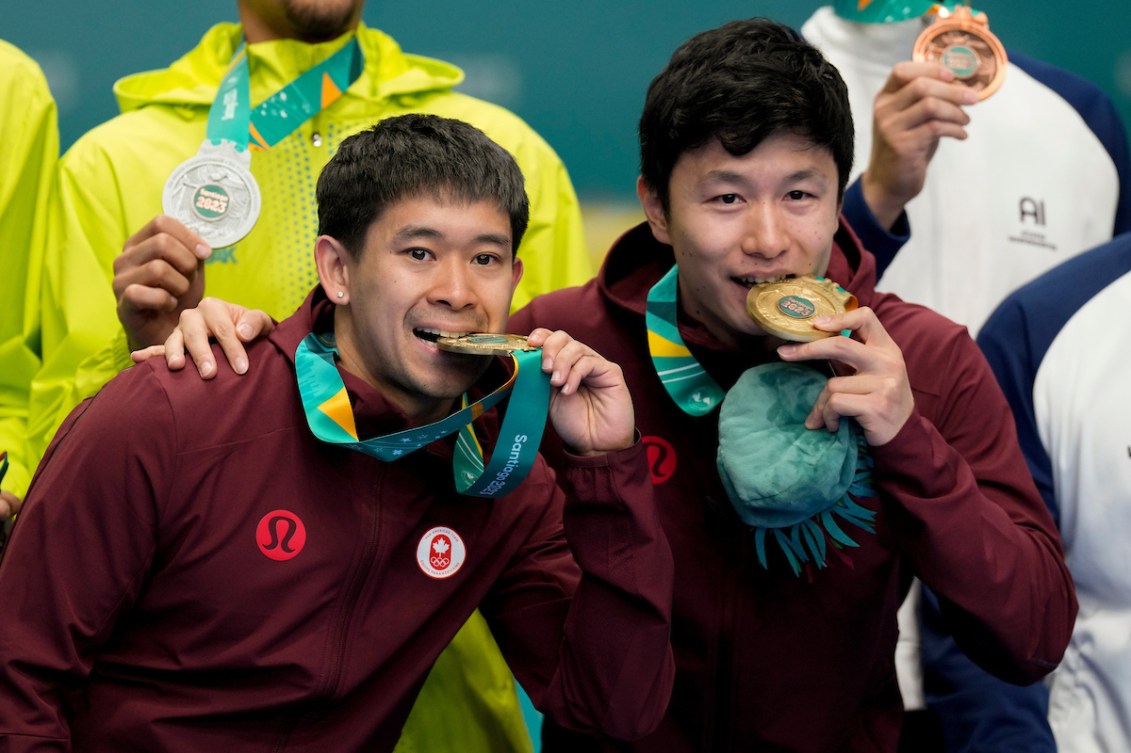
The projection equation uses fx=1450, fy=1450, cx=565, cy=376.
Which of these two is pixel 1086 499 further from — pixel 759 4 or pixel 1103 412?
pixel 759 4

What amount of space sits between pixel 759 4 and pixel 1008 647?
227 centimetres

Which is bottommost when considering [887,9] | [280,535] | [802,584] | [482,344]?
[802,584]

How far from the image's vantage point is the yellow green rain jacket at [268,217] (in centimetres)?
247

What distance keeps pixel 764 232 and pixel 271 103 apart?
3.67ft

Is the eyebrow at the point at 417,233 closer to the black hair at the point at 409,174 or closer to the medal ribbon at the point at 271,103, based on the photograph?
the black hair at the point at 409,174

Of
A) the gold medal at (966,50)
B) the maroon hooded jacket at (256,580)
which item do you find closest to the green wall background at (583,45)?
the gold medal at (966,50)

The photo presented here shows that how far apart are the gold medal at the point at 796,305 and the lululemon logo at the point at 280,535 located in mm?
667

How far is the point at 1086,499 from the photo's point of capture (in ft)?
8.32

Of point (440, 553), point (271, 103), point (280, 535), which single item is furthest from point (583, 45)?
point (280, 535)

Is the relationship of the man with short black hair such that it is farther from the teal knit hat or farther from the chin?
the chin

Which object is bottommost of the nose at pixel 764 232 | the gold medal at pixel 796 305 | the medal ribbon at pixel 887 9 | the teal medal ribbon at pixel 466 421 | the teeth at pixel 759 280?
the teal medal ribbon at pixel 466 421

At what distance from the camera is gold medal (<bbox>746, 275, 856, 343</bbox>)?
1.85 m

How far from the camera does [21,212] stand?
2670 mm

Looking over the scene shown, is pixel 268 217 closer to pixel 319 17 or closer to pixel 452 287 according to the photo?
pixel 319 17
